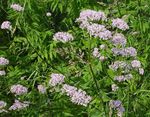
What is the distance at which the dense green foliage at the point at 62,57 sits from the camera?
8.89ft

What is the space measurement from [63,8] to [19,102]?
131 cm

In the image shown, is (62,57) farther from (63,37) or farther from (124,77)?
(63,37)

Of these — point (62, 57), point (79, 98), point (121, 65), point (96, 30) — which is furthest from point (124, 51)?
point (62, 57)

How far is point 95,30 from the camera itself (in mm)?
2074

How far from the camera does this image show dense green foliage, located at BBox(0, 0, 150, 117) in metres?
2.71

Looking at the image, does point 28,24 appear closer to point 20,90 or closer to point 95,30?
point 20,90

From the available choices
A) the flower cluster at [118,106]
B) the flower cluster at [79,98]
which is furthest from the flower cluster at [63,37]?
the flower cluster at [118,106]

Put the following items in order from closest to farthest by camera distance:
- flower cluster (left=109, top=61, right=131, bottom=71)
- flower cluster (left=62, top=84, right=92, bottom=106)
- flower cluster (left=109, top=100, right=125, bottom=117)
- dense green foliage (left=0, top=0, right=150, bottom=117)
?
flower cluster (left=62, top=84, right=92, bottom=106)
flower cluster (left=109, top=100, right=125, bottom=117)
flower cluster (left=109, top=61, right=131, bottom=71)
dense green foliage (left=0, top=0, right=150, bottom=117)

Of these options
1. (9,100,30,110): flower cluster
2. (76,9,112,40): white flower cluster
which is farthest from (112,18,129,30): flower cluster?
(9,100,30,110): flower cluster

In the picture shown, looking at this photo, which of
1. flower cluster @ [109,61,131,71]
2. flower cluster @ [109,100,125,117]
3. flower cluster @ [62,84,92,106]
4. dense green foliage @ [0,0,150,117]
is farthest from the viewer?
dense green foliage @ [0,0,150,117]

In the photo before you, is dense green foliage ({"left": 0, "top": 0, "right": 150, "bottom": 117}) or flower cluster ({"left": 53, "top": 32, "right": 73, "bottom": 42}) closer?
flower cluster ({"left": 53, "top": 32, "right": 73, "bottom": 42})

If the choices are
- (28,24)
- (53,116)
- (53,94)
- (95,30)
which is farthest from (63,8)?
(95,30)

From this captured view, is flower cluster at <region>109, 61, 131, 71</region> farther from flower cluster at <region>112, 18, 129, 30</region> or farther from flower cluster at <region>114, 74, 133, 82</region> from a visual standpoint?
flower cluster at <region>112, 18, 129, 30</region>

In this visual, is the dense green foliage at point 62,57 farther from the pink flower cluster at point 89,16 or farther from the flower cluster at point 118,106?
the pink flower cluster at point 89,16
